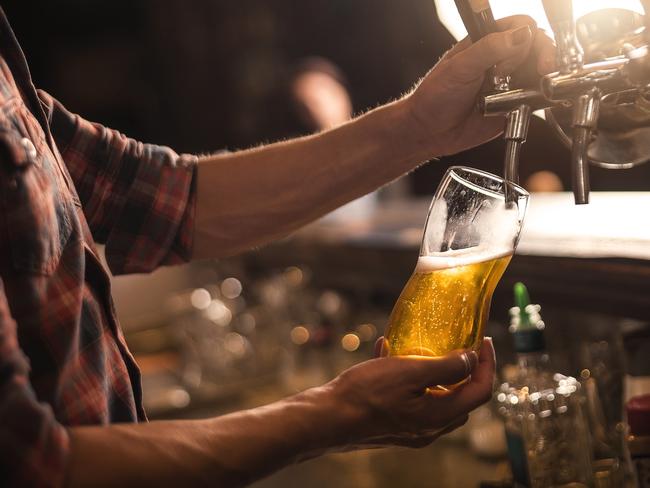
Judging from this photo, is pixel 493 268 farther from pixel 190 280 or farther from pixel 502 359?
pixel 190 280

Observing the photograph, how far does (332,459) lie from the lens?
1750 millimetres

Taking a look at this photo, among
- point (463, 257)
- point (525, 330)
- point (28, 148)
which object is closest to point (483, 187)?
point (463, 257)

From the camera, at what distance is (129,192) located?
1.35 meters

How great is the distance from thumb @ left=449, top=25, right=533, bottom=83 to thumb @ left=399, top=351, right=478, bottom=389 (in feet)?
1.37

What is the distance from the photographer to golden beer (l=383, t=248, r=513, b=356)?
36.7 inches

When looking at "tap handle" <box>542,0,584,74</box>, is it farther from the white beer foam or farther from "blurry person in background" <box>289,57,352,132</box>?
"blurry person in background" <box>289,57,352,132</box>

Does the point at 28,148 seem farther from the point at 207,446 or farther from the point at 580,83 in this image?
the point at 580,83

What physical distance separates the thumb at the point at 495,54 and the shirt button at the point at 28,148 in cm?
56

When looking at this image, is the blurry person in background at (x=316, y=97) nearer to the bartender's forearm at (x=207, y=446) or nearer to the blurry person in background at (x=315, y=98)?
the blurry person in background at (x=315, y=98)

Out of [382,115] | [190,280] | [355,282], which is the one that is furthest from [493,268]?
[190,280]

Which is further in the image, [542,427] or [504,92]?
[542,427]

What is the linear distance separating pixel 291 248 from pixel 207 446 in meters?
1.96

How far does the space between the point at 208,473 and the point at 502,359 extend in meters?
1.00

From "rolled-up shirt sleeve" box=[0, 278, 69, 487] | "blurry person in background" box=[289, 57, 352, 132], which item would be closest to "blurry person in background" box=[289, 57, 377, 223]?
"blurry person in background" box=[289, 57, 352, 132]
